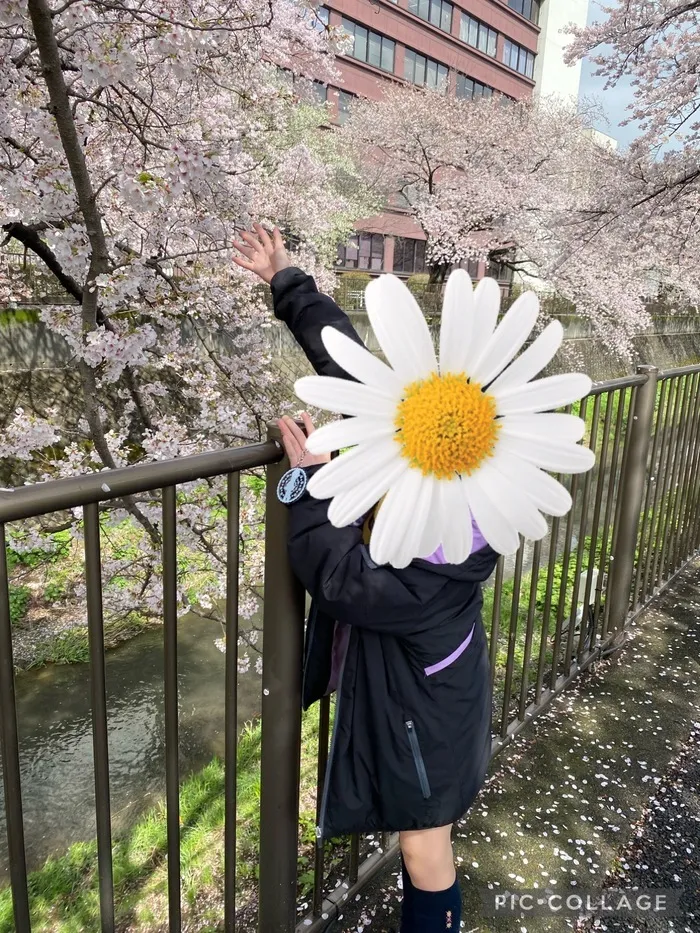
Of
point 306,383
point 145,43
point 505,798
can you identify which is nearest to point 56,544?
point 145,43

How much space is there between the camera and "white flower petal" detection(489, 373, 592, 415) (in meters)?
0.94

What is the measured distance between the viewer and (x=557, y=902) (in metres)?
1.78

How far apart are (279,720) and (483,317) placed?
0.97m

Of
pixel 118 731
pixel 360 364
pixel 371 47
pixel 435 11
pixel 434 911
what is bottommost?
pixel 118 731

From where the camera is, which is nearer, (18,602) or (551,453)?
(551,453)

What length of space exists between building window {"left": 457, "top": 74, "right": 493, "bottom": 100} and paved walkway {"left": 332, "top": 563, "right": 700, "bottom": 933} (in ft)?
110

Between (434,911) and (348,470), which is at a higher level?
(348,470)

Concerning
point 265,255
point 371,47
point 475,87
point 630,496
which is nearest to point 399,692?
point 265,255

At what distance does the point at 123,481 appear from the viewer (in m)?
1.01

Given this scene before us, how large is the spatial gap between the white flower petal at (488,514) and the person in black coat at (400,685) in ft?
0.75

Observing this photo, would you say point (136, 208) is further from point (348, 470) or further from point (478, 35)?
point (478, 35)

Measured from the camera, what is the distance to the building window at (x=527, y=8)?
110ft

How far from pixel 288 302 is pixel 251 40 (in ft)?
14.3

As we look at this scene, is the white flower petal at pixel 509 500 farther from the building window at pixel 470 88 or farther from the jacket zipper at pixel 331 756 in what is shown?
the building window at pixel 470 88
